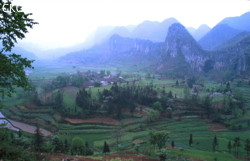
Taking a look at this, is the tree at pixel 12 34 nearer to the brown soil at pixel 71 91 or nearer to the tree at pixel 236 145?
the tree at pixel 236 145

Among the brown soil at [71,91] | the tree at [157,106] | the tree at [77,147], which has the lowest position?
the tree at [77,147]

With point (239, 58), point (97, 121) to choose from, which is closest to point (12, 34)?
point (97, 121)

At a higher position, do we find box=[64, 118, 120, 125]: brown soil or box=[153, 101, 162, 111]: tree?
box=[153, 101, 162, 111]: tree

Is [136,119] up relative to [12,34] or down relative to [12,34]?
down

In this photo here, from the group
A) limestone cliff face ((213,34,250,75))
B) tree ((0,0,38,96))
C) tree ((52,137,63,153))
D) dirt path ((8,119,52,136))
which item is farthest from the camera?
limestone cliff face ((213,34,250,75))

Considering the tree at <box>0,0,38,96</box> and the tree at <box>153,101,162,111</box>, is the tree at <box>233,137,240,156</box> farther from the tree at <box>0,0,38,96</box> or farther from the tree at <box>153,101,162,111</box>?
the tree at <box>0,0,38,96</box>

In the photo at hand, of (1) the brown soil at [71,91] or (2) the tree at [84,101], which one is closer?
(2) the tree at [84,101]

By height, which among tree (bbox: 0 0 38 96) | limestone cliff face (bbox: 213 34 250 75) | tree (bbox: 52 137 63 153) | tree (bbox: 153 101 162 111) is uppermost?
limestone cliff face (bbox: 213 34 250 75)

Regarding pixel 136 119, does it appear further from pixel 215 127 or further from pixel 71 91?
pixel 71 91

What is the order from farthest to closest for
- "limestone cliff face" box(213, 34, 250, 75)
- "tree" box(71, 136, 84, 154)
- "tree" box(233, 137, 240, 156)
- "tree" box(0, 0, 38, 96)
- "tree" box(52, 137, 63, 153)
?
1. "limestone cliff face" box(213, 34, 250, 75)
2. "tree" box(233, 137, 240, 156)
3. "tree" box(71, 136, 84, 154)
4. "tree" box(52, 137, 63, 153)
5. "tree" box(0, 0, 38, 96)

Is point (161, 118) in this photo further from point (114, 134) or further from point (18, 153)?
point (18, 153)

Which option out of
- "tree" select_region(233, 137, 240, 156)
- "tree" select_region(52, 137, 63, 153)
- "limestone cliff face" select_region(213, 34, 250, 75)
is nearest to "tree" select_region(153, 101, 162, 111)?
"tree" select_region(233, 137, 240, 156)

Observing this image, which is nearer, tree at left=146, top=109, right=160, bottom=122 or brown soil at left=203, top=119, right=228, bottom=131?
brown soil at left=203, top=119, right=228, bottom=131

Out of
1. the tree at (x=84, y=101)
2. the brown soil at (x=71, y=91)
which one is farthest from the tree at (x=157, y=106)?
the brown soil at (x=71, y=91)
